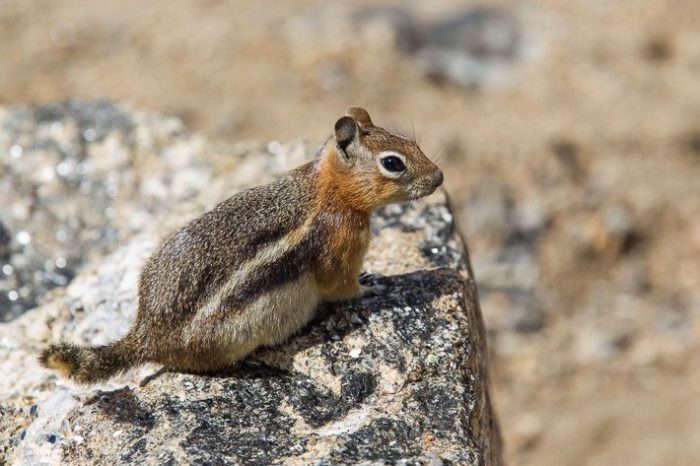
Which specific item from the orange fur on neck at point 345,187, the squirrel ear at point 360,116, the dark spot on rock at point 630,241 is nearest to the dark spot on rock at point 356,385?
the orange fur on neck at point 345,187

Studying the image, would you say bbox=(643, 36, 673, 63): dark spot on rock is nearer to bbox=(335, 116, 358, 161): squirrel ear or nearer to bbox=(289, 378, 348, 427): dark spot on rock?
bbox=(335, 116, 358, 161): squirrel ear

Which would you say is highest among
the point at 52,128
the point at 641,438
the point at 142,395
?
the point at 641,438

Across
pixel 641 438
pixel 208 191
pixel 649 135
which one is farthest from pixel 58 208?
pixel 649 135

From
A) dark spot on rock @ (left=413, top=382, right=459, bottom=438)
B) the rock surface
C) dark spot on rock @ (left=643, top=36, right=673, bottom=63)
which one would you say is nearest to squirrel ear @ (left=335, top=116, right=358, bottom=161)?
the rock surface

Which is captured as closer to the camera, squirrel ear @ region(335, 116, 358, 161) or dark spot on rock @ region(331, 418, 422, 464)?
dark spot on rock @ region(331, 418, 422, 464)

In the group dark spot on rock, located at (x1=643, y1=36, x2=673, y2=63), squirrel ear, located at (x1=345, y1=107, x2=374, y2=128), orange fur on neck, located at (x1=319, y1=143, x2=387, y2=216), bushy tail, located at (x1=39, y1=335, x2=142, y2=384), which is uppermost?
dark spot on rock, located at (x1=643, y1=36, x2=673, y2=63)

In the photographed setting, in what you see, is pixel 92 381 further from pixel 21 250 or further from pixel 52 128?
pixel 52 128

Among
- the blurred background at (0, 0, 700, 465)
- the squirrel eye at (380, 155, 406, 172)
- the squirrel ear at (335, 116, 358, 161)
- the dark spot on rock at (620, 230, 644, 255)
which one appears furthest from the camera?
the dark spot on rock at (620, 230, 644, 255)
